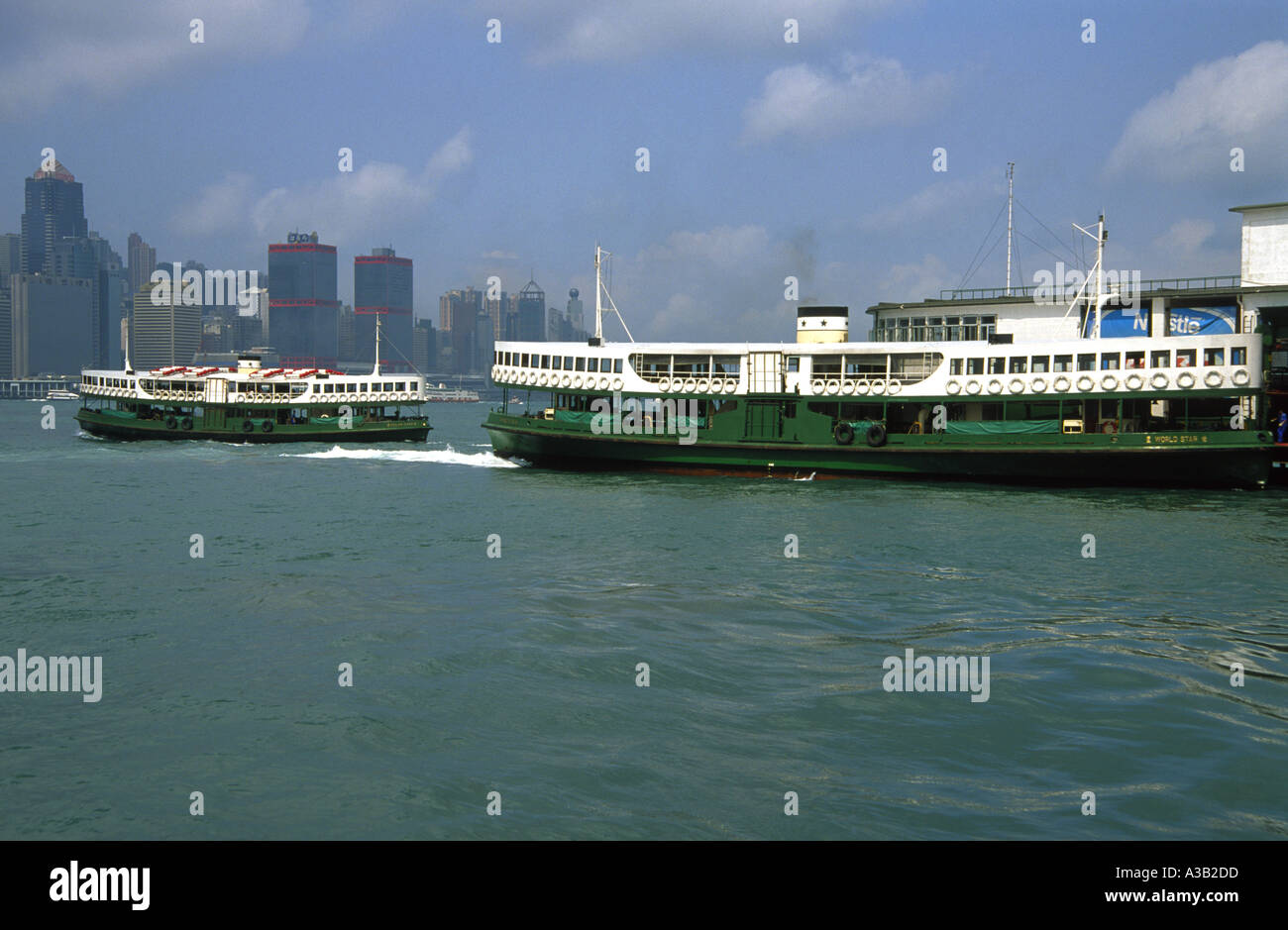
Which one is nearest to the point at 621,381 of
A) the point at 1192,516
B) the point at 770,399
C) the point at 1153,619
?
the point at 770,399

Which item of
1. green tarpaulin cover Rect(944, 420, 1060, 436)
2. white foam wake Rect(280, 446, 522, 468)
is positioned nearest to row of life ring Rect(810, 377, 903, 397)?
green tarpaulin cover Rect(944, 420, 1060, 436)

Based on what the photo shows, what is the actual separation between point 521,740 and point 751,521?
19.2m

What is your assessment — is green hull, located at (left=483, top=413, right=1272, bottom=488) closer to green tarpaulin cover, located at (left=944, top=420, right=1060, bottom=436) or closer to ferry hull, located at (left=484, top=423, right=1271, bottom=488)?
ferry hull, located at (left=484, top=423, right=1271, bottom=488)

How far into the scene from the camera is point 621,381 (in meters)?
46.3

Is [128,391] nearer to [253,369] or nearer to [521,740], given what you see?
[253,369]

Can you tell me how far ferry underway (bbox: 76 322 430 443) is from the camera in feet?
224

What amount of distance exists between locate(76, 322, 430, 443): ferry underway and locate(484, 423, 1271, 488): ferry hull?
23008 millimetres

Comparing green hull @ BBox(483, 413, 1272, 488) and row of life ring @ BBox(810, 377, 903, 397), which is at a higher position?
row of life ring @ BBox(810, 377, 903, 397)

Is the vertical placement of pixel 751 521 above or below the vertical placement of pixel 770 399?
below

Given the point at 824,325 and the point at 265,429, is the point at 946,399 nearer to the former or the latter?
the point at 824,325

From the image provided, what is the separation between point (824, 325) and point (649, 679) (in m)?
34.0

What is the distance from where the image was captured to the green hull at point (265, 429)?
67938 mm

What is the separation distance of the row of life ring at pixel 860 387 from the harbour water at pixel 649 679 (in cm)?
1306
